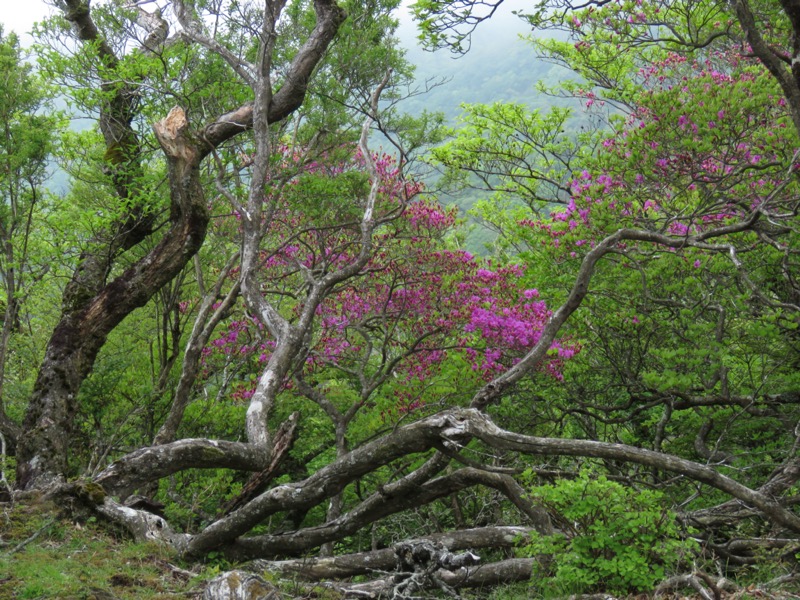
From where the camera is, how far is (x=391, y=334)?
10.6 meters

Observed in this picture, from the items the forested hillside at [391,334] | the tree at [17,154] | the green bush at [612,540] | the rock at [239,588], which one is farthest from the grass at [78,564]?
the tree at [17,154]

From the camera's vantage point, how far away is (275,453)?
668 centimetres

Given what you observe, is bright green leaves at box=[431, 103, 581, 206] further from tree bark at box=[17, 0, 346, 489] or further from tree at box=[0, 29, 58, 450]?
tree at box=[0, 29, 58, 450]

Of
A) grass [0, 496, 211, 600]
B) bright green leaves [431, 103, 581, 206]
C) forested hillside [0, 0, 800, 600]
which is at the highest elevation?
bright green leaves [431, 103, 581, 206]

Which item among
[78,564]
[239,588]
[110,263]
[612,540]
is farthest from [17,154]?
[612,540]

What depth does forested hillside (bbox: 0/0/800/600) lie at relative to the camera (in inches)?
206

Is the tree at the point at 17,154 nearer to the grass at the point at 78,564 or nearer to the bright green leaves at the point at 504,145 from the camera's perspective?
the grass at the point at 78,564

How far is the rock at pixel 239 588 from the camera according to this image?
402 centimetres

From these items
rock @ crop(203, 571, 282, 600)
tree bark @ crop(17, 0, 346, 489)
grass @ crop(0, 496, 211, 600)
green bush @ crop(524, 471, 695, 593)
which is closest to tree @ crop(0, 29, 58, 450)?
tree bark @ crop(17, 0, 346, 489)

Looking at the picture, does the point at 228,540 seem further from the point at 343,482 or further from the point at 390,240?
the point at 390,240

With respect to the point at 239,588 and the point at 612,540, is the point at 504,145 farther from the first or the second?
the point at 239,588

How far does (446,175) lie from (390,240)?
3.13 meters

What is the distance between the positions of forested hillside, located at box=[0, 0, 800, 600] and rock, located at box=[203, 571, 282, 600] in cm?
2

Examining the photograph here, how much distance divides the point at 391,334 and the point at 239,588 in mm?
6701
